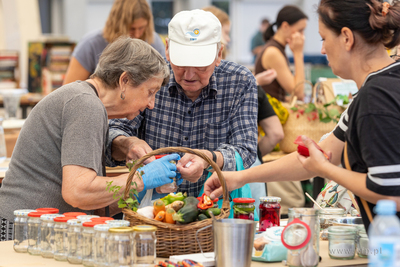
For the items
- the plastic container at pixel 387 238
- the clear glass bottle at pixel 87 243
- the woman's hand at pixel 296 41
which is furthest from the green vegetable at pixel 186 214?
the woman's hand at pixel 296 41

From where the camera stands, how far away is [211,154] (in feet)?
6.91

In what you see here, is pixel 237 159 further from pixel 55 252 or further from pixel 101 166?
pixel 55 252

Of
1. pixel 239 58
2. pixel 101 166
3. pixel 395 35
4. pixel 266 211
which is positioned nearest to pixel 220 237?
pixel 266 211

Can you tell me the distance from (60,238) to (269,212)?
78 cm

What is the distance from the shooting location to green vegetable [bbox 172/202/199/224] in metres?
1.54

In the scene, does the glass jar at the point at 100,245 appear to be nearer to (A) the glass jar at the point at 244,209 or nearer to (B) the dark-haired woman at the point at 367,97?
(A) the glass jar at the point at 244,209

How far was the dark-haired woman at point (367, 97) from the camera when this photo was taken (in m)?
1.33

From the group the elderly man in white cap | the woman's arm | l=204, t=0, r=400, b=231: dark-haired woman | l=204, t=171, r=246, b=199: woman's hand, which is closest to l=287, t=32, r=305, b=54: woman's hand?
the woman's arm

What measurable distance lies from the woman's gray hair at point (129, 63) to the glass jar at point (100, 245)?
31.0 inches

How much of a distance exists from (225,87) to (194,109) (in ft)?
0.63

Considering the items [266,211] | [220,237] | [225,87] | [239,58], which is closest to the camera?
[220,237]

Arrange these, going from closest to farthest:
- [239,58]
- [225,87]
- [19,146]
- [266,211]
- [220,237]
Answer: [220,237] → [266,211] → [19,146] → [225,87] → [239,58]

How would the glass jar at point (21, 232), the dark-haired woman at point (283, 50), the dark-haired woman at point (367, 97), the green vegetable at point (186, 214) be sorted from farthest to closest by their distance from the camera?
the dark-haired woman at point (283, 50) < the glass jar at point (21, 232) < the green vegetable at point (186, 214) < the dark-haired woman at point (367, 97)

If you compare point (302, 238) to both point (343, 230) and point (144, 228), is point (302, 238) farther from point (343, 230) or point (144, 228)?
point (144, 228)
